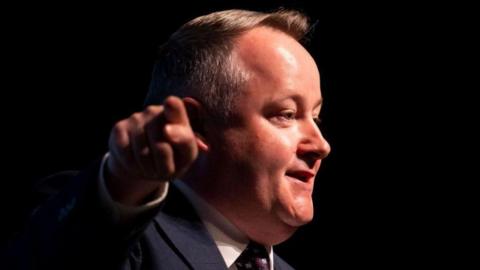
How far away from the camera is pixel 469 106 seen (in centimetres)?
241

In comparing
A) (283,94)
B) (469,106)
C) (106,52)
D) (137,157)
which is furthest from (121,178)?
(469,106)

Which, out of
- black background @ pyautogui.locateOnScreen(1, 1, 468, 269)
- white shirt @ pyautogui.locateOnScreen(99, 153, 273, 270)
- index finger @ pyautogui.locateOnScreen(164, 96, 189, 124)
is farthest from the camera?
black background @ pyautogui.locateOnScreen(1, 1, 468, 269)

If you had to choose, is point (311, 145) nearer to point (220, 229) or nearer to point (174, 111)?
point (220, 229)

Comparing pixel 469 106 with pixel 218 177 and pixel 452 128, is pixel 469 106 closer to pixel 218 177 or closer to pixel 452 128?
pixel 452 128

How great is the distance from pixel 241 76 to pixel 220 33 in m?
0.14

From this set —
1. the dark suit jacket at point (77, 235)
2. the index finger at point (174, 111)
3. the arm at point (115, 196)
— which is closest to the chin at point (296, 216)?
the dark suit jacket at point (77, 235)

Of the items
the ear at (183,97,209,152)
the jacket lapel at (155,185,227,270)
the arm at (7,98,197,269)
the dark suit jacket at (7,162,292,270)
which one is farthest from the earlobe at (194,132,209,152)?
the arm at (7,98,197,269)

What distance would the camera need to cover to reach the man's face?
139cm

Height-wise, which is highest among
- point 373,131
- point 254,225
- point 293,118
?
point 293,118

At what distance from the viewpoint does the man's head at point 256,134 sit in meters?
1.40

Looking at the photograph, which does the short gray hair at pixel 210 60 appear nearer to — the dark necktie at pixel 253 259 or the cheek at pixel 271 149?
the cheek at pixel 271 149

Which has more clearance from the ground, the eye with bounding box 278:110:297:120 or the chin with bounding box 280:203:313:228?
the eye with bounding box 278:110:297:120

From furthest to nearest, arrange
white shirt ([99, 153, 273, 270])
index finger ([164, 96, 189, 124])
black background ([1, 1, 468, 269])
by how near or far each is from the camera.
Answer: black background ([1, 1, 468, 269]), white shirt ([99, 153, 273, 270]), index finger ([164, 96, 189, 124])

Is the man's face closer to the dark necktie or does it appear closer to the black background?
the dark necktie
